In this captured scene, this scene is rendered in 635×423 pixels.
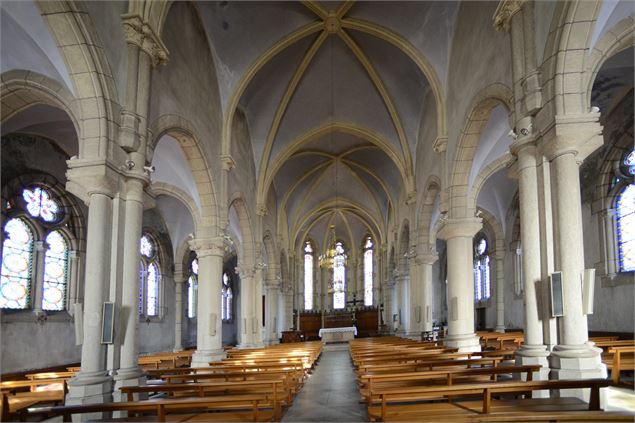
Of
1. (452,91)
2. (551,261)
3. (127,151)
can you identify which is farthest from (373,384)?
(452,91)

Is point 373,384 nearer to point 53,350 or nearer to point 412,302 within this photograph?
point 53,350

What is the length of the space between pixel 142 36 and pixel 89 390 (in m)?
6.95

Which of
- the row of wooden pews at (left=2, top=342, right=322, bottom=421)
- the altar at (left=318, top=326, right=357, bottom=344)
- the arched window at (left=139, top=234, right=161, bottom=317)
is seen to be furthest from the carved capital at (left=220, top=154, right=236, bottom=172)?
the altar at (left=318, top=326, right=357, bottom=344)

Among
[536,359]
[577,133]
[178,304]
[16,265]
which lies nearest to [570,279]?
[536,359]

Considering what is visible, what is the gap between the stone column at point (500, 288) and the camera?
26578 millimetres

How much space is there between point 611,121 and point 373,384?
13.6 metres

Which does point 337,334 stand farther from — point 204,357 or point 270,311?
point 204,357

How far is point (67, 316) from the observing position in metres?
18.1

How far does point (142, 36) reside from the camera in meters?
11.2

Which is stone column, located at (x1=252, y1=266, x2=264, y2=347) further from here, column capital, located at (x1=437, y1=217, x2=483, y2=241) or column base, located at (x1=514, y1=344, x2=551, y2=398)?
column base, located at (x1=514, y1=344, x2=551, y2=398)

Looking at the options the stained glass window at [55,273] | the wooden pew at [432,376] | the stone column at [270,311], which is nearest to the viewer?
the wooden pew at [432,376]

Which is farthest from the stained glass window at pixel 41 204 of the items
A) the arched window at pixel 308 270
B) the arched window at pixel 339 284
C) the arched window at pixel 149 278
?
the arched window at pixel 339 284

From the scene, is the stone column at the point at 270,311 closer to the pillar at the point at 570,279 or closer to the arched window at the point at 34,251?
the arched window at the point at 34,251

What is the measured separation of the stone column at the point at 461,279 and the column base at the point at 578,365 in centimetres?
717
